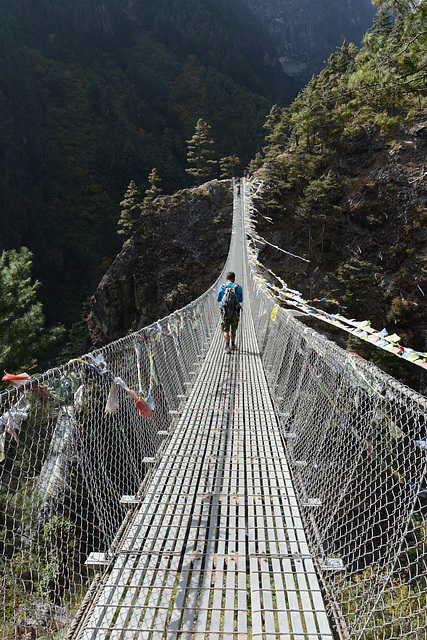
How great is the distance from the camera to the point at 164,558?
1.69m

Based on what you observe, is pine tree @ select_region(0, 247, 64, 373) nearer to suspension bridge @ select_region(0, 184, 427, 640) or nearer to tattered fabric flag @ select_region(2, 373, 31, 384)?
suspension bridge @ select_region(0, 184, 427, 640)

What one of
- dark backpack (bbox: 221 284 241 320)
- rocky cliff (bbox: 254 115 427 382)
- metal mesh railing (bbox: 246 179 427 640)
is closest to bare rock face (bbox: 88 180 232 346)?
rocky cliff (bbox: 254 115 427 382)

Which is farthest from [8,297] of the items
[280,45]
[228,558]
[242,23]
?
[280,45]

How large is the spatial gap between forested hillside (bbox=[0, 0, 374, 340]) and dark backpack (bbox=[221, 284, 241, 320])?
31.2 m

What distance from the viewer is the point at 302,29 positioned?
8619cm

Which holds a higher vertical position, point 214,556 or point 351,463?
point 351,463

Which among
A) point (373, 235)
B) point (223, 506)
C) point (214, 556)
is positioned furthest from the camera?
point (373, 235)

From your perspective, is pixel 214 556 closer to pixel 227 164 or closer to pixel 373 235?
pixel 373 235

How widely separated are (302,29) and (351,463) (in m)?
112

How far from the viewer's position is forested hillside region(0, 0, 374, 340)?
38.2 meters

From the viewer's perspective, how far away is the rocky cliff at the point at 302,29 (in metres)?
81.8

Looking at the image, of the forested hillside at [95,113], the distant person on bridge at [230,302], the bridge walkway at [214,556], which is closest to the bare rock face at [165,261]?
the distant person on bridge at [230,302]

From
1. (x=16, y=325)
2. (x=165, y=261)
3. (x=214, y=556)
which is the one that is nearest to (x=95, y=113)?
(x=165, y=261)

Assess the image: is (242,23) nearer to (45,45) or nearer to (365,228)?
(45,45)
